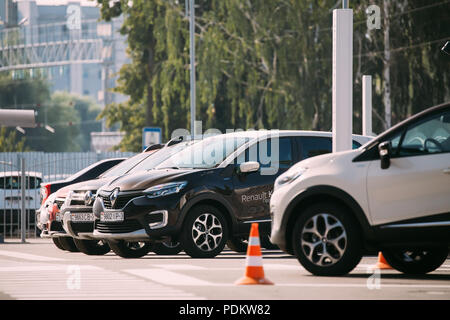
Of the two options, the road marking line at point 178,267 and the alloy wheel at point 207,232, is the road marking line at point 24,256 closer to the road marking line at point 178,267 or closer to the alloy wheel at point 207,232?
the alloy wheel at point 207,232

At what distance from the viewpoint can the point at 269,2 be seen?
45.1 meters

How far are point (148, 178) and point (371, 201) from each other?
189 inches

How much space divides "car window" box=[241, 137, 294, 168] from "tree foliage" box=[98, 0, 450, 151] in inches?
967

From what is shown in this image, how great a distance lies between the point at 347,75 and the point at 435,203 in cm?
592

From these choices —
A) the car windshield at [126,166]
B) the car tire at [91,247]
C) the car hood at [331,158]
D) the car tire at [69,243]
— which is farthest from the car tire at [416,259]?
the car tire at [69,243]

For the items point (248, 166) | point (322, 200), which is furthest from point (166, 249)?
point (322, 200)

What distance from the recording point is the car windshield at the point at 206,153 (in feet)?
54.6

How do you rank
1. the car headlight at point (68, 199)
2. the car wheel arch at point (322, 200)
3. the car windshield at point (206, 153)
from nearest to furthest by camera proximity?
the car wheel arch at point (322, 200) → the car windshield at point (206, 153) → the car headlight at point (68, 199)

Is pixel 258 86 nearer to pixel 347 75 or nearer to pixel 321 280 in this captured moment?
pixel 347 75

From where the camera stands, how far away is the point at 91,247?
19.2 metres

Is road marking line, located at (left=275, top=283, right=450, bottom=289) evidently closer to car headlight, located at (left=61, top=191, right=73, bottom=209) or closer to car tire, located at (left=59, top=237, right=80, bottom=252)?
car headlight, located at (left=61, top=191, right=73, bottom=209)

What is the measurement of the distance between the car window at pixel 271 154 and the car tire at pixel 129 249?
7.25ft

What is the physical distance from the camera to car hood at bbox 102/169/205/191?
16.0 metres

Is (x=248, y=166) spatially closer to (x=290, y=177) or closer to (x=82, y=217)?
(x=82, y=217)
